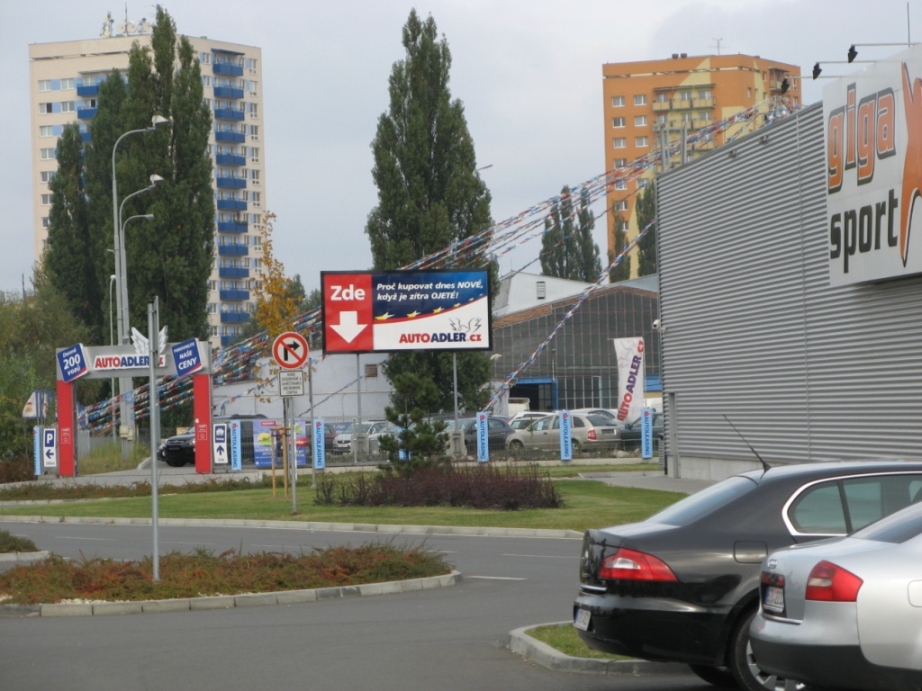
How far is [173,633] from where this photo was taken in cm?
1211

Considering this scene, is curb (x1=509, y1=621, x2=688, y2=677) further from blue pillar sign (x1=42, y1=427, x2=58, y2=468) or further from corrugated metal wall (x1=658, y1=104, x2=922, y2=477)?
blue pillar sign (x1=42, y1=427, x2=58, y2=468)

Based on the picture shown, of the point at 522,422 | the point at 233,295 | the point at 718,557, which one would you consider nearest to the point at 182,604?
the point at 718,557

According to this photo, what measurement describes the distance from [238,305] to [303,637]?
124 m

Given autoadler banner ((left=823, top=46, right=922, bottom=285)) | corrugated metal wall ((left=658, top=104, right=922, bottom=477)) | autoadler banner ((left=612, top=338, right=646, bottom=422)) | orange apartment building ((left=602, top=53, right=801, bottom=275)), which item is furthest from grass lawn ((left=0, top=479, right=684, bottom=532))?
orange apartment building ((left=602, top=53, right=801, bottom=275))

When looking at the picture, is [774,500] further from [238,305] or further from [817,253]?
[238,305]

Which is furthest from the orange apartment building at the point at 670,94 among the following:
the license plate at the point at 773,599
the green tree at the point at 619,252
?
the license plate at the point at 773,599

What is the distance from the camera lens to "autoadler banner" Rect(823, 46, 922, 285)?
2266 cm

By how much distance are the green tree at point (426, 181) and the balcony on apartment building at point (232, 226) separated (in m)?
70.8

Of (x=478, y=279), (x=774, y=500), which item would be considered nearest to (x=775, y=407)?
(x=478, y=279)

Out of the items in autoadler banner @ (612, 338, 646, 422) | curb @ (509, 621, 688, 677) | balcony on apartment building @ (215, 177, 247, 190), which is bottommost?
curb @ (509, 621, 688, 677)

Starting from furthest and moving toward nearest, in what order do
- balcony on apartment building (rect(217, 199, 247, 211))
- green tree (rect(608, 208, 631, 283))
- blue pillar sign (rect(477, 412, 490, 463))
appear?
balcony on apartment building (rect(217, 199, 247, 211)) < green tree (rect(608, 208, 631, 283)) < blue pillar sign (rect(477, 412, 490, 463))

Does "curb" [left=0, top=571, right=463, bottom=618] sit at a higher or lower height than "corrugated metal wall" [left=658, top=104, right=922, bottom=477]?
lower

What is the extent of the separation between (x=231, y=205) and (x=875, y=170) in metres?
111

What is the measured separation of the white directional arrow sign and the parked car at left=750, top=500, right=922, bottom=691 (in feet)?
105
